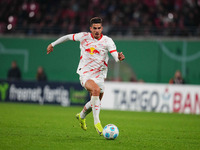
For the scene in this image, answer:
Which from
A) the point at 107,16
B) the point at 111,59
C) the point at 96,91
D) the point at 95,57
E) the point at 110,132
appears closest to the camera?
the point at 110,132

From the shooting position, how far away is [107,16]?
24656mm

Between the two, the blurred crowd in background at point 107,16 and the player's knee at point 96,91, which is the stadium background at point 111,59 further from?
the player's knee at point 96,91

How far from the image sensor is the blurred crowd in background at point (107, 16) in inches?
899

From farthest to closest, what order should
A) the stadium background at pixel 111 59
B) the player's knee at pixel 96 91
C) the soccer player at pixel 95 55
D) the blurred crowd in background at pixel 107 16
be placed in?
the blurred crowd in background at pixel 107 16
the stadium background at pixel 111 59
the soccer player at pixel 95 55
the player's knee at pixel 96 91

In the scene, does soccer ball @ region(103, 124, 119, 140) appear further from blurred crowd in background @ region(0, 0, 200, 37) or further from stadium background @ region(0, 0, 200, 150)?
blurred crowd in background @ region(0, 0, 200, 37)

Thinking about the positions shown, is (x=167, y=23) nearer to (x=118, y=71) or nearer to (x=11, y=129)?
(x=118, y=71)

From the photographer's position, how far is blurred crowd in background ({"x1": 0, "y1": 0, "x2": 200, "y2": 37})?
899 inches

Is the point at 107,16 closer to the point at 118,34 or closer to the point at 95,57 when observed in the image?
the point at 118,34

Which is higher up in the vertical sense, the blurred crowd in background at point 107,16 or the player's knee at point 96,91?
the blurred crowd in background at point 107,16

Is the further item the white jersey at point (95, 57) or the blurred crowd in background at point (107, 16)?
the blurred crowd in background at point (107, 16)

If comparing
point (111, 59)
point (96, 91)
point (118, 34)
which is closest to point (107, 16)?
point (118, 34)

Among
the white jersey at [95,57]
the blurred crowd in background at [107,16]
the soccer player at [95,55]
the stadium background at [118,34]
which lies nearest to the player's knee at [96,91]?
the soccer player at [95,55]

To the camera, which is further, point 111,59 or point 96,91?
point 111,59

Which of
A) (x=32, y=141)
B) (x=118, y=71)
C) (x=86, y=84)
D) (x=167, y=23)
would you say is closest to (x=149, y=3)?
(x=167, y=23)
